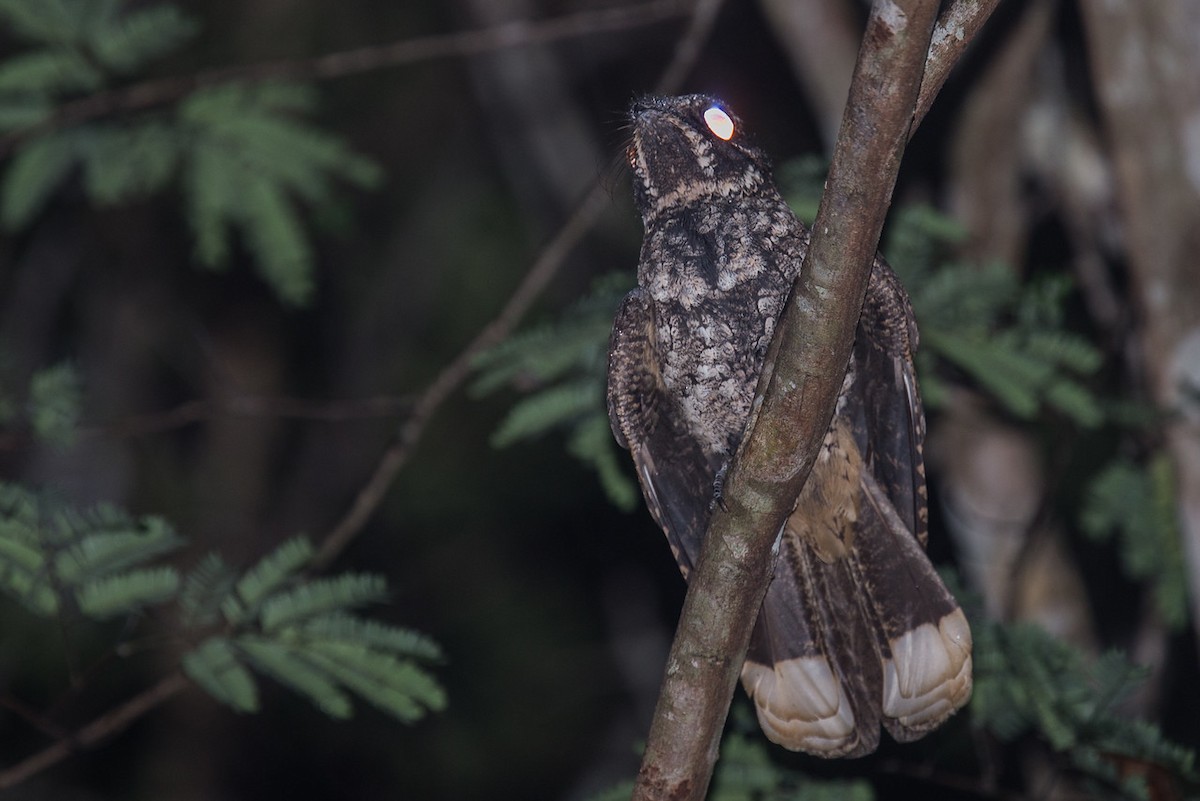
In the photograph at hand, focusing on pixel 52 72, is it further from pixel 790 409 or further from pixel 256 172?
pixel 790 409

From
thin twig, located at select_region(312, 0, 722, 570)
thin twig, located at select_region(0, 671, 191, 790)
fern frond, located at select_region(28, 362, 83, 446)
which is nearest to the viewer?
thin twig, located at select_region(0, 671, 191, 790)

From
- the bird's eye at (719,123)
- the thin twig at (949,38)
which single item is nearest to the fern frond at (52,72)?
the bird's eye at (719,123)

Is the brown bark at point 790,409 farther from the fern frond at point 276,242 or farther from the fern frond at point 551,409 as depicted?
the fern frond at point 276,242

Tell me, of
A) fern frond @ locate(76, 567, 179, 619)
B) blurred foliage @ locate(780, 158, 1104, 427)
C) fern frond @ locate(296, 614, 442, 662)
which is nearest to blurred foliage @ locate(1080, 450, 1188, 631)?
blurred foliage @ locate(780, 158, 1104, 427)

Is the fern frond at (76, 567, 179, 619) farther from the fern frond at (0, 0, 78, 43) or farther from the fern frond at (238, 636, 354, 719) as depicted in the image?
the fern frond at (0, 0, 78, 43)

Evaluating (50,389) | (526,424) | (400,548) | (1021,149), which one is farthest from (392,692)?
(400,548)

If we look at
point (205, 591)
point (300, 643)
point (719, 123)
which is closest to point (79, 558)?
point (205, 591)

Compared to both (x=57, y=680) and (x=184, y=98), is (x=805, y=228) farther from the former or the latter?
(x=57, y=680)
